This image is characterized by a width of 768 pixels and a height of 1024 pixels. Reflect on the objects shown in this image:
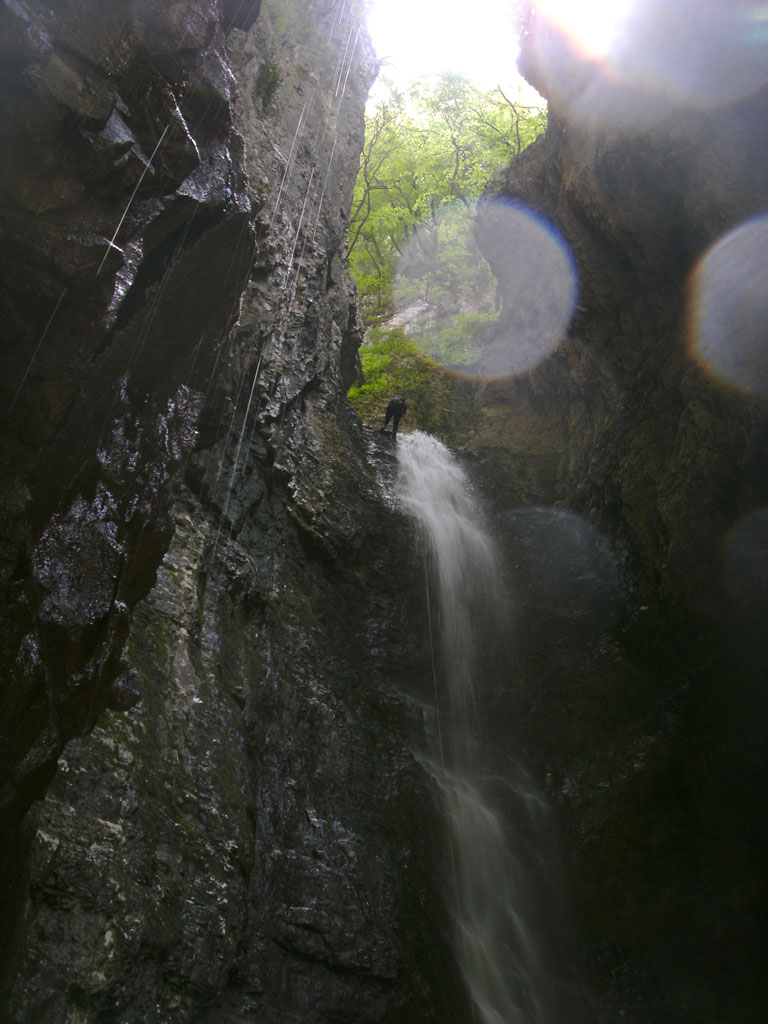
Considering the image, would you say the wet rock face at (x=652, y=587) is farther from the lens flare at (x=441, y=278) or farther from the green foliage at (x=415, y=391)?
the lens flare at (x=441, y=278)

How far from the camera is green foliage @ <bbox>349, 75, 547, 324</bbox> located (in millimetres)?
25547

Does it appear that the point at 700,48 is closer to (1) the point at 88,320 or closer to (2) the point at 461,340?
(1) the point at 88,320

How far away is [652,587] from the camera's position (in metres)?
10.7

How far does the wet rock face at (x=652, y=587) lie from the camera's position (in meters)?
8.41

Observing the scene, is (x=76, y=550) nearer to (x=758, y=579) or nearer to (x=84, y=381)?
(x=84, y=381)

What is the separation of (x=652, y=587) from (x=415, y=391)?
1008cm

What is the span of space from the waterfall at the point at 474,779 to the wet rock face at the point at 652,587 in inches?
22.5

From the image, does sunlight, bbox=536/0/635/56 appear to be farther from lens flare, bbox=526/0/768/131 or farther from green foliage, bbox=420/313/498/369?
green foliage, bbox=420/313/498/369

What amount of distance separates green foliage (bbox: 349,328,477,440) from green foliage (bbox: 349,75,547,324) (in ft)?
20.3

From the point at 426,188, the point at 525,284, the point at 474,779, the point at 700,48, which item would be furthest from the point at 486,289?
the point at 474,779

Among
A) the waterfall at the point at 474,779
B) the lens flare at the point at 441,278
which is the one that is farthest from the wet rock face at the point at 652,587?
the lens flare at the point at 441,278

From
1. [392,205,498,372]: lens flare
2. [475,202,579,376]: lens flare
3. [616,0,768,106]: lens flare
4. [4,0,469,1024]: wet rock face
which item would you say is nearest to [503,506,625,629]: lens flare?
[4,0,469,1024]: wet rock face

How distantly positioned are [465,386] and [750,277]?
10760 mm

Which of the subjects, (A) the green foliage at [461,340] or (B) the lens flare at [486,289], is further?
(A) the green foliage at [461,340]
